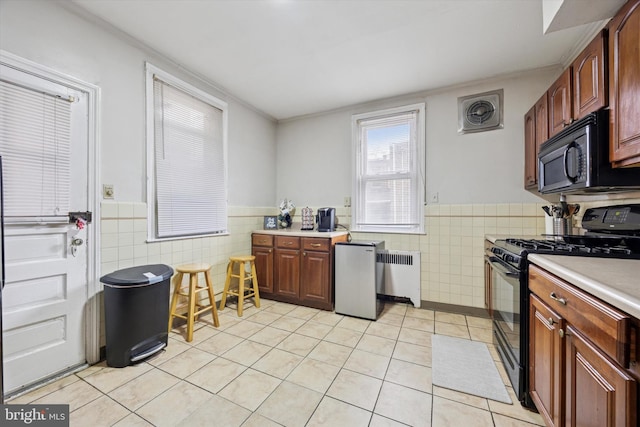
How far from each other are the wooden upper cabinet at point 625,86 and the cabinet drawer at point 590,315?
760 mm

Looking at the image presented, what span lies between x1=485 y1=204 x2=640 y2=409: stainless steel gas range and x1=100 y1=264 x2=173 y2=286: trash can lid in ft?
7.84

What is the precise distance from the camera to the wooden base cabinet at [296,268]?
289cm

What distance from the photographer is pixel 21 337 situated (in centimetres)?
155

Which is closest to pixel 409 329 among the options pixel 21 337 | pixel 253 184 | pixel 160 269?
pixel 160 269

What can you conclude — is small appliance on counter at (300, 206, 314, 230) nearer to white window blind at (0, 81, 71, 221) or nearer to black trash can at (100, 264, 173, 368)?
black trash can at (100, 264, 173, 368)

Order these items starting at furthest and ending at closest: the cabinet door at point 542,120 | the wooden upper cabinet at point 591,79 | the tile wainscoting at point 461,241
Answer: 1. the tile wainscoting at point 461,241
2. the cabinet door at point 542,120
3. the wooden upper cabinet at point 591,79

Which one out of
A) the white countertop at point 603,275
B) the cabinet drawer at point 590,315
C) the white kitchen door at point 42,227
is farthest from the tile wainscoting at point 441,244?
the cabinet drawer at point 590,315

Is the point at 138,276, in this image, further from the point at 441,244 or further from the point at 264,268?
the point at 441,244

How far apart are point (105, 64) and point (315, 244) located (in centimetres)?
239

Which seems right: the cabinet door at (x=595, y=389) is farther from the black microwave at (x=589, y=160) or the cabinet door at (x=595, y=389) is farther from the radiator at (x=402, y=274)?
the radiator at (x=402, y=274)

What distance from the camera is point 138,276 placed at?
72.9 inches

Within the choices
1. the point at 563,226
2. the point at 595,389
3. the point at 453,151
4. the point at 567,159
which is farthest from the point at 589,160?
the point at 453,151

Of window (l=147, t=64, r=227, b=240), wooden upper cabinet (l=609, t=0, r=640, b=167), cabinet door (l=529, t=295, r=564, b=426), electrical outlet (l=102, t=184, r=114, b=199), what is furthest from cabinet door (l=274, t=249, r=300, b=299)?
wooden upper cabinet (l=609, t=0, r=640, b=167)
